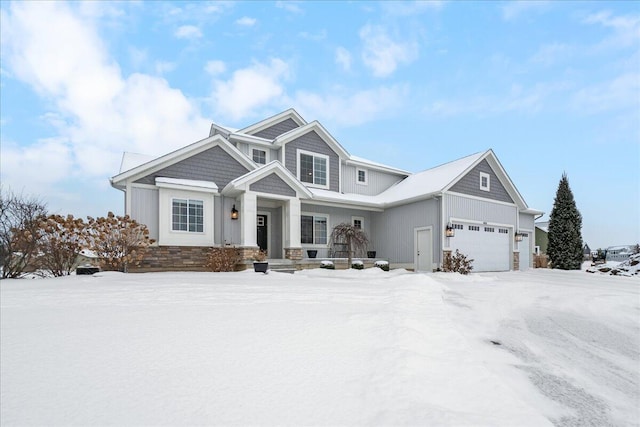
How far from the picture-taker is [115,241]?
9.78 m

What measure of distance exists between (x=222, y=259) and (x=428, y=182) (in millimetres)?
10393

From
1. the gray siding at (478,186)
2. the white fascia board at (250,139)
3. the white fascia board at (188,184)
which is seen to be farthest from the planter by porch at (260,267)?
the gray siding at (478,186)

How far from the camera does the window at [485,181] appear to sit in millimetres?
16047

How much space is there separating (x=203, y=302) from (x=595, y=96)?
22.2m

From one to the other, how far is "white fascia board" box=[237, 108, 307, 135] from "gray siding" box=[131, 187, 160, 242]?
217 inches

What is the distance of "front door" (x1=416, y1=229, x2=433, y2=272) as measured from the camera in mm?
14391

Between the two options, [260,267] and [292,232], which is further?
[292,232]

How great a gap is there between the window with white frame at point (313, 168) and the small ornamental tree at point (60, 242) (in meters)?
9.09

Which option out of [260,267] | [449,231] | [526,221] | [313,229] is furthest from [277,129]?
[526,221]

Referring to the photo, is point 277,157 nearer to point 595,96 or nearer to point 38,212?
point 38,212

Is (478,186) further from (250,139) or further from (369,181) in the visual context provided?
(250,139)

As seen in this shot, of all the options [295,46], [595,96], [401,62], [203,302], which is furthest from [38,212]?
[595,96]

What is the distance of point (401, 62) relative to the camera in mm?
22109

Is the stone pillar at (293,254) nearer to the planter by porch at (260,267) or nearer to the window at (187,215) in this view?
the planter by porch at (260,267)
